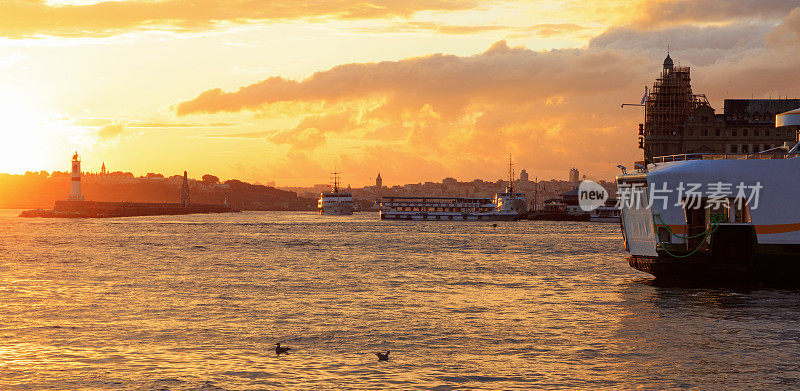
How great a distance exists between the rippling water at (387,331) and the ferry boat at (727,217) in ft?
4.98

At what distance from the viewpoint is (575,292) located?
44094 millimetres

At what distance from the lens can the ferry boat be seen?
136ft

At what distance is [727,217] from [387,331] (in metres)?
21.7

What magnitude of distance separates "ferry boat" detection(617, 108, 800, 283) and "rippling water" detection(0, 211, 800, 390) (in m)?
1.52

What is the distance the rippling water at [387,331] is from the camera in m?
21.6

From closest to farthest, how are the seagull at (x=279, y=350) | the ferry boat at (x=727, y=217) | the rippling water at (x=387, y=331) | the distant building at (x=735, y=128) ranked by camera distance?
the rippling water at (x=387, y=331)
the seagull at (x=279, y=350)
the ferry boat at (x=727, y=217)
the distant building at (x=735, y=128)

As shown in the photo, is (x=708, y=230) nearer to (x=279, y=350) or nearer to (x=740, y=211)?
(x=740, y=211)

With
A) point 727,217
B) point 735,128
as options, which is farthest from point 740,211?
point 735,128

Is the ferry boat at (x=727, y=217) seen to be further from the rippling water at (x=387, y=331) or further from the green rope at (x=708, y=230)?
the rippling water at (x=387, y=331)

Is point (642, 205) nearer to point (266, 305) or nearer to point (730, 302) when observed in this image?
point (730, 302)

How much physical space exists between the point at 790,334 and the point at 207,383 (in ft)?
65.0

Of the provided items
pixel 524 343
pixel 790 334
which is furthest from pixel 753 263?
pixel 524 343

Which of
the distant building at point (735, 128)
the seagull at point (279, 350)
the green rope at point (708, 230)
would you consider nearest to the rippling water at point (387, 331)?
the seagull at point (279, 350)

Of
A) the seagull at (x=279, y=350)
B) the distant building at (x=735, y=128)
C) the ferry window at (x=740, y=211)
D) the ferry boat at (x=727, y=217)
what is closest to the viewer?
the seagull at (x=279, y=350)
